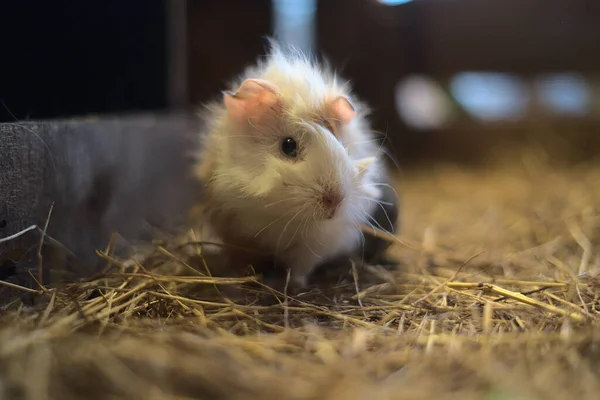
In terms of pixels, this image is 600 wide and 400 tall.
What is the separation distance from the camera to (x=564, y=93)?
604 centimetres

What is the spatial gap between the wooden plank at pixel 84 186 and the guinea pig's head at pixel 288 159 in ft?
2.01

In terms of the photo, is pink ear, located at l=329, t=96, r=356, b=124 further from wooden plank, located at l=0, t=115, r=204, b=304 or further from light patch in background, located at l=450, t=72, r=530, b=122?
light patch in background, located at l=450, t=72, r=530, b=122

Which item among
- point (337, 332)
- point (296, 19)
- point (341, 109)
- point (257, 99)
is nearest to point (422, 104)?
point (296, 19)

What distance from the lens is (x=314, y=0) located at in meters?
5.00

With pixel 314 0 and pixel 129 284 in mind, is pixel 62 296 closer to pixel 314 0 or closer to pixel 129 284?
pixel 129 284

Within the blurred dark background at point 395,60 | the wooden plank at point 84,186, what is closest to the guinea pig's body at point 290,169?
the wooden plank at point 84,186

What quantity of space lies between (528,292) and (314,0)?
3879 millimetres

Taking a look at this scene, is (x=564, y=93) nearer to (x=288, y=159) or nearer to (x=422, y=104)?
(x=422, y=104)

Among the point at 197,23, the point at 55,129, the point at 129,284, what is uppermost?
the point at 197,23

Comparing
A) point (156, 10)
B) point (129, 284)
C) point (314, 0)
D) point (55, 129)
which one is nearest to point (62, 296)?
point (129, 284)

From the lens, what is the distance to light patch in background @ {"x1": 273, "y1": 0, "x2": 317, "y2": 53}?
4.85 meters

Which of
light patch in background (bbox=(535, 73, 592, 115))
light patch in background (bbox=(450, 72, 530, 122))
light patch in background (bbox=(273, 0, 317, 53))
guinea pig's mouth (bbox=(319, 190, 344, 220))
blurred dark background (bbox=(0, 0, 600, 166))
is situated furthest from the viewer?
light patch in background (bbox=(450, 72, 530, 122))

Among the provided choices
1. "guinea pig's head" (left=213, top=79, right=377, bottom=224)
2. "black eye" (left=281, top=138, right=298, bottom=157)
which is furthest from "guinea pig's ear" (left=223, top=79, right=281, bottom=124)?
"black eye" (left=281, top=138, right=298, bottom=157)

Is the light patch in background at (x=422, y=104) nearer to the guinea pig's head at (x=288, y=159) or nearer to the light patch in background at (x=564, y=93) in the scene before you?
the light patch in background at (x=564, y=93)
